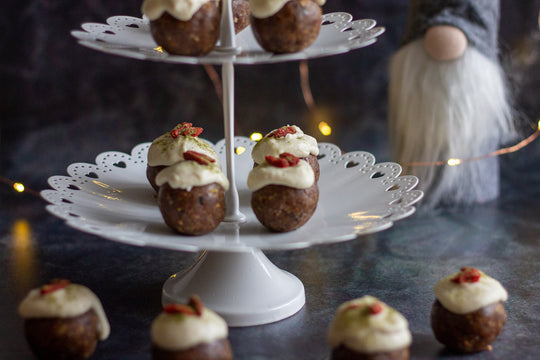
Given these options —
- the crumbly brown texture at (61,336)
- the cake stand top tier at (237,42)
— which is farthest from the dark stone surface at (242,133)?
the cake stand top tier at (237,42)

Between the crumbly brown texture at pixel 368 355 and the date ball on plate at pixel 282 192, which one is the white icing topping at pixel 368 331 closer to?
the crumbly brown texture at pixel 368 355

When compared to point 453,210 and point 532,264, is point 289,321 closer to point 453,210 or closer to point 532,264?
point 532,264

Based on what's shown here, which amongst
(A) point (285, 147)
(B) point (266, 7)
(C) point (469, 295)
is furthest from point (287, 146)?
(C) point (469, 295)

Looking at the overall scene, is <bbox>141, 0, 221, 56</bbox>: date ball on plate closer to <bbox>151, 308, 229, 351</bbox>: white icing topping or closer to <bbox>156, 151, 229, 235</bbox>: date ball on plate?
<bbox>156, 151, 229, 235</bbox>: date ball on plate

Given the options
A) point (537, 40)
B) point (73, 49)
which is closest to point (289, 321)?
point (73, 49)

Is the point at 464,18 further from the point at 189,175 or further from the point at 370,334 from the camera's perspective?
the point at 370,334

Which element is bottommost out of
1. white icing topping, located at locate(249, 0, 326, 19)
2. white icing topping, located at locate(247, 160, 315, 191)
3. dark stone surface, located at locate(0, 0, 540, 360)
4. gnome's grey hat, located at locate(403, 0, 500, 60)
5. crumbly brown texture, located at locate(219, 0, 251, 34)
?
dark stone surface, located at locate(0, 0, 540, 360)

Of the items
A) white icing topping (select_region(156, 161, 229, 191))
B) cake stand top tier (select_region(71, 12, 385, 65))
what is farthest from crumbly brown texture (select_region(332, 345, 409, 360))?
cake stand top tier (select_region(71, 12, 385, 65))
